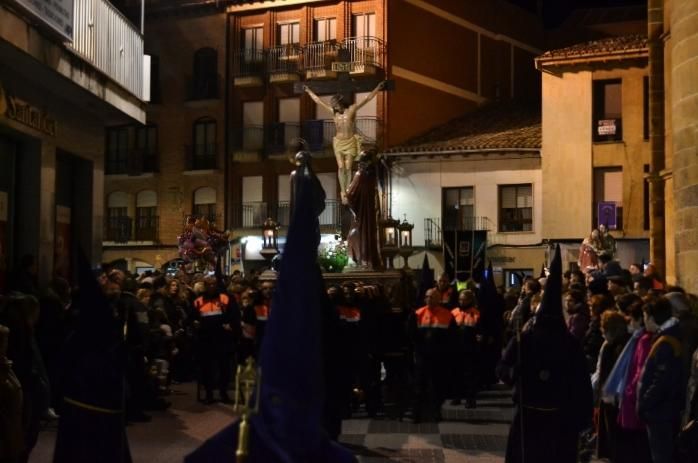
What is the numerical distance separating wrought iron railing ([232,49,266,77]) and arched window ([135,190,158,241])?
20.8 ft

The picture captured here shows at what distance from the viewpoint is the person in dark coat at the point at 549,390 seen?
7.88 metres

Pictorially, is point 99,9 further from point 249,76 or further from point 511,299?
point 249,76

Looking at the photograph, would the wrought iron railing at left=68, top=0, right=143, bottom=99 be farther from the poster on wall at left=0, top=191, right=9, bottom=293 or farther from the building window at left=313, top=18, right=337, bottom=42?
the building window at left=313, top=18, right=337, bottom=42

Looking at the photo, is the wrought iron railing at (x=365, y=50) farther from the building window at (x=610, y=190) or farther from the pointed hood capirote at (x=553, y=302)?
the pointed hood capirote at (x=553, y=302)

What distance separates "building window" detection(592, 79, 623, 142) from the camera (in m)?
35.0

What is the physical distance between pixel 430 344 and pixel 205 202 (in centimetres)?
3016

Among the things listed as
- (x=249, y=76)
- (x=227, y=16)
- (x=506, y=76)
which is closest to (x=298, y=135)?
(x=249, y=76)

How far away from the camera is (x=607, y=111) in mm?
35219

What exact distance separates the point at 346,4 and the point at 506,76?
7.55 meters

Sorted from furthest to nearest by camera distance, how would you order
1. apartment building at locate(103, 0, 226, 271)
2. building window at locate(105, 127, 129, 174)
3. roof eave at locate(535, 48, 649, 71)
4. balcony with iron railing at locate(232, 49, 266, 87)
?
building window at locate(105, 127, 129, 174) < apartment building at locate(103, 0, 226, 271) < balcony with iron railing at locate(232, 49, 266, 87) < roof eave at locate(535, 48, 649, 71)

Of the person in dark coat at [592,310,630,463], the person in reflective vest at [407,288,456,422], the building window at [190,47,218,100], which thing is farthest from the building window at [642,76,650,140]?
the person in dark coat at [592,310,630,463]

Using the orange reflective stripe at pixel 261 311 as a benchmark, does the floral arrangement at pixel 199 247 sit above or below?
above

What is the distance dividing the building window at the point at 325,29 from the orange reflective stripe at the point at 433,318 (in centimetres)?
2828

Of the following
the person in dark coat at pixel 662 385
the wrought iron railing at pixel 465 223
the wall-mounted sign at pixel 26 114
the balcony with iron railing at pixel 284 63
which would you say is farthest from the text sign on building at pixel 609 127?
the person in dark coat at pixel 662 385
